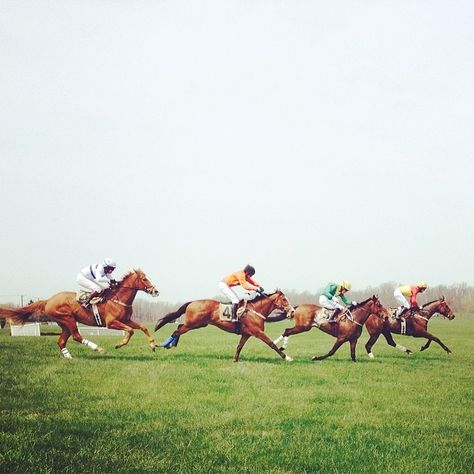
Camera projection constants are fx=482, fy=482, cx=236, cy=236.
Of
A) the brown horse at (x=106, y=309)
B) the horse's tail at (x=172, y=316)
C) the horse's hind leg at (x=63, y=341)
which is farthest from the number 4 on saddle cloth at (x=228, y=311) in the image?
the horse's hind leg at (x=63, y=341)

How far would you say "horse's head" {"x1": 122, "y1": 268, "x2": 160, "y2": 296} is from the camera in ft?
47.0

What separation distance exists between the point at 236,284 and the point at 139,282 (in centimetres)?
298

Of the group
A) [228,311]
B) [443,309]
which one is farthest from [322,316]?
[443,309]

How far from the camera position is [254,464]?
573cm

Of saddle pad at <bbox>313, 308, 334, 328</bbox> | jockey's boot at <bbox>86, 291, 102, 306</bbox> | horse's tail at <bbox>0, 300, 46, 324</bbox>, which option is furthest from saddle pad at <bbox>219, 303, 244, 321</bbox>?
horse's tail at <bbox>0, 300, 46, 324</bbox>

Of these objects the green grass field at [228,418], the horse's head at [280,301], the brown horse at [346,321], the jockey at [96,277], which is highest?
the jockey at [96,277]

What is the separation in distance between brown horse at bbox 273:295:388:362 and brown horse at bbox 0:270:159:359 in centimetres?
536

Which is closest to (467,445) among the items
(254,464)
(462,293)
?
(254,464)

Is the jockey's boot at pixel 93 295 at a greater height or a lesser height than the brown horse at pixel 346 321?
greater

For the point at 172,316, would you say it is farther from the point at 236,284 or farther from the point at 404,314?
the point at 404,314

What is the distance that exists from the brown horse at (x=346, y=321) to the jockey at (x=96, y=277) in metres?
6.28

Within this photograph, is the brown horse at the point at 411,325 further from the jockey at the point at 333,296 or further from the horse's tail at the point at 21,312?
the horse's tail at the point at 21,312

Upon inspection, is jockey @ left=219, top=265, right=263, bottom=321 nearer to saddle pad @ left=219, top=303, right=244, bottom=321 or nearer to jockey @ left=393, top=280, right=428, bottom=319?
saddle pad @ left=219, top=303, right=244, bottom=321

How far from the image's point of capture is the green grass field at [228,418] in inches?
226
